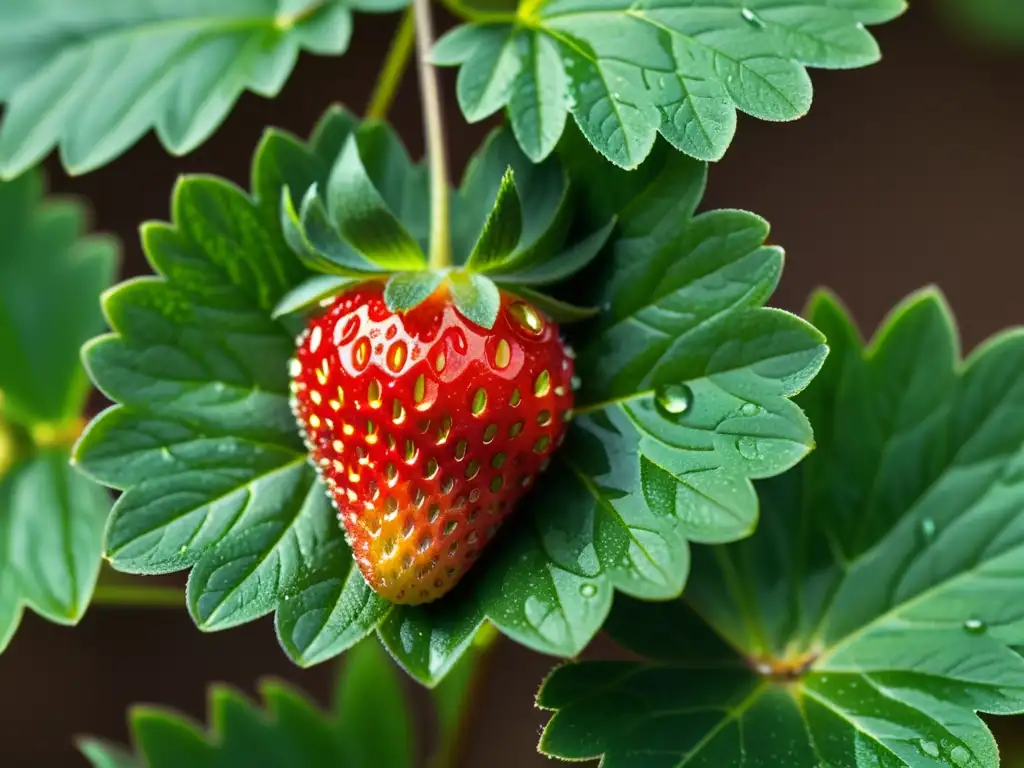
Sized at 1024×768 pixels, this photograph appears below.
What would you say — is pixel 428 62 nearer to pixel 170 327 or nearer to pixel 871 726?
pixel 170 327

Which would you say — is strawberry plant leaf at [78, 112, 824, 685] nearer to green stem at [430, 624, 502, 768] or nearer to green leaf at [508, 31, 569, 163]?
green leaf at [508, 31, 569, 163]

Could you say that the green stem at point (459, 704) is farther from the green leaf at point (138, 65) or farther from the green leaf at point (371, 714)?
the green leaf at point (138, 65)

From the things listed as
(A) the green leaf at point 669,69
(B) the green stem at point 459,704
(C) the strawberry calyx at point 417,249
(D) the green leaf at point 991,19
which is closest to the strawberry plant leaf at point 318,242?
(C) the strawberry calyx at point 417,249

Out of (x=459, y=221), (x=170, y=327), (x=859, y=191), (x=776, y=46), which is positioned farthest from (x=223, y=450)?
(x=859, y=191)

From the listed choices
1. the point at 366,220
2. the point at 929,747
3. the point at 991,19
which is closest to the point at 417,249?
the point at 366,220

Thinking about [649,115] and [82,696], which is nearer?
[649,115]

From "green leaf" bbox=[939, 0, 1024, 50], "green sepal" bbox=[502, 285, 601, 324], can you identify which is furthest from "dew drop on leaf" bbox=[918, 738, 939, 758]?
"green leaf" bbox=[939, 0, 1024, 50]
